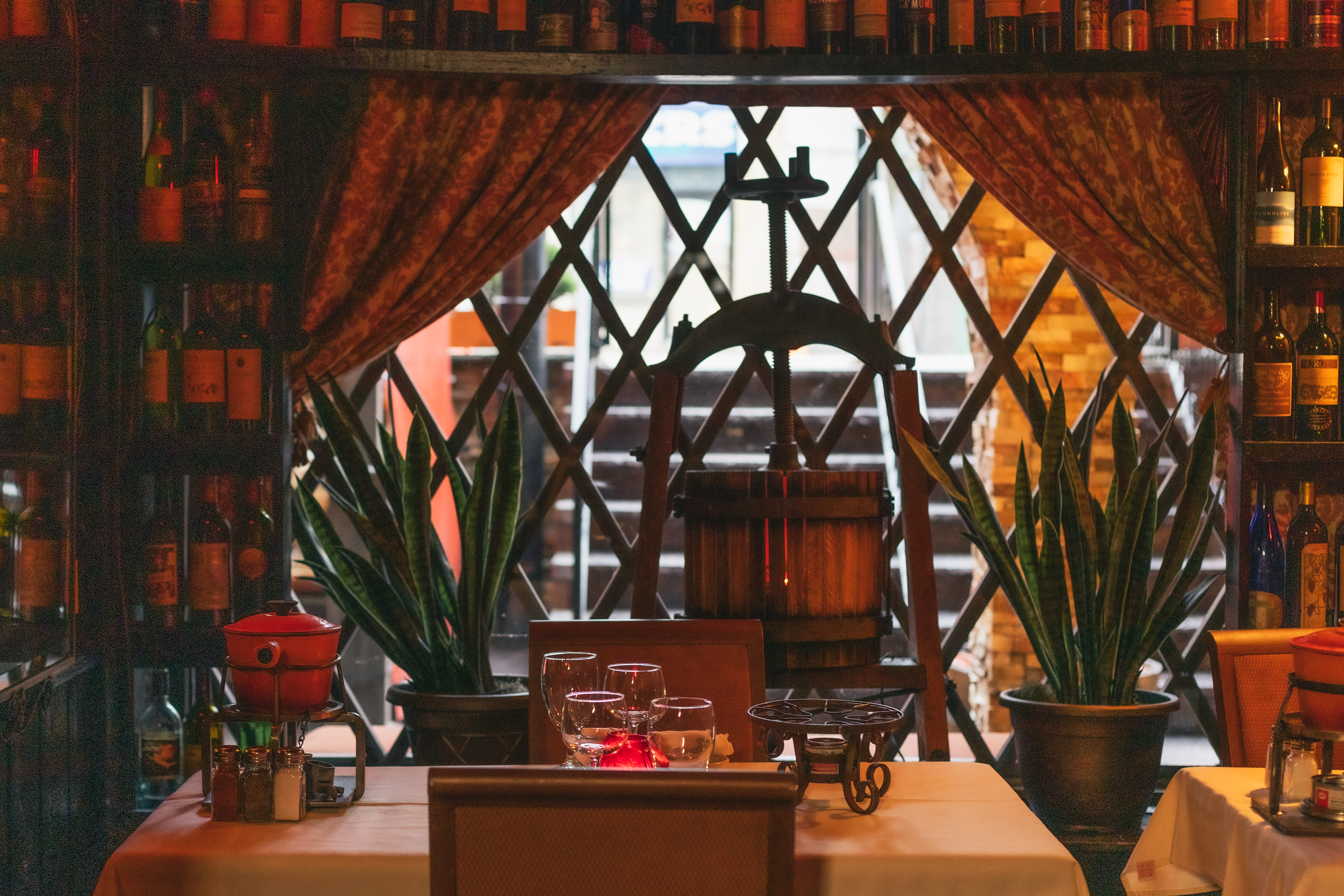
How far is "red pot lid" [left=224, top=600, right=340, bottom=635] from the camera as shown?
4.42 feet

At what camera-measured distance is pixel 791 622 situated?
6.88ft

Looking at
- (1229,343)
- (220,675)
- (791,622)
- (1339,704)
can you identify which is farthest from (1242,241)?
(220,675)

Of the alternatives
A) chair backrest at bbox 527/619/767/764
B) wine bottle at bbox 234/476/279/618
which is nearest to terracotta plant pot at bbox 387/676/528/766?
wine bottle at bbox 234/476/279/618

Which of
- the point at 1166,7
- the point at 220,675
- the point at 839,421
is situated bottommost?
the point at 220,675

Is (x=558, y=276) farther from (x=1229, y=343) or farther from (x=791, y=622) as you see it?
(x=1229, y=343)

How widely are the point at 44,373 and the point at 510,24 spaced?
107 centimetres

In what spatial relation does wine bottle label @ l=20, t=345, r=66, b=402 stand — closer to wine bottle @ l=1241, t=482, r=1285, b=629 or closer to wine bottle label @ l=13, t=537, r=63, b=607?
wine bottle label @ l=13, t=537, r=63, b=607

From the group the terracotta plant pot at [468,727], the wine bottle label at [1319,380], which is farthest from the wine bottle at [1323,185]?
the terracotta plant pot at [468,727]

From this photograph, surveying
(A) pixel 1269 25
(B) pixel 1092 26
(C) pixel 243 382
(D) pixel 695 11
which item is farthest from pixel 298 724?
(A) pixel 1269 25

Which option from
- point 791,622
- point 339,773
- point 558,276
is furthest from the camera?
point 558,276

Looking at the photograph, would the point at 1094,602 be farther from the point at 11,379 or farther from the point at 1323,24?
the point at 11,379

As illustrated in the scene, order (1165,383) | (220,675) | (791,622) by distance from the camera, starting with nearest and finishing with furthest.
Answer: (791,622) < (220,675) < (1165,383)

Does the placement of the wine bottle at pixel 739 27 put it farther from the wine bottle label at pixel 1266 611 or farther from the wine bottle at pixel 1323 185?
the wine bottle label at pixel 1266 611

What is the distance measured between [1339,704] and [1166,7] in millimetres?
1638
